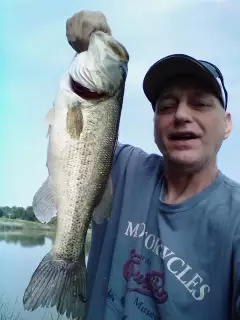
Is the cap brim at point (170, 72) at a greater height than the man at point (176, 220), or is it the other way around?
the cap brim at point (170, 72)

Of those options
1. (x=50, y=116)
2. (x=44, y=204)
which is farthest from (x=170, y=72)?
(x=44, y=204)

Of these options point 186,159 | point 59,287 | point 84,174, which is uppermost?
point 186,159

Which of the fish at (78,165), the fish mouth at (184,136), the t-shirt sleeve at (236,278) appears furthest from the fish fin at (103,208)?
the t-shirt sleeve at (236,278)

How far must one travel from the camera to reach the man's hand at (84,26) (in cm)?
180

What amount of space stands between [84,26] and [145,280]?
3.60 feet

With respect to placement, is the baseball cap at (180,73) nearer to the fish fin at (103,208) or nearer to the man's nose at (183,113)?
the man's nose at (183,113)

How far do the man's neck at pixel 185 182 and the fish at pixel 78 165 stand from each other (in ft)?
0.92

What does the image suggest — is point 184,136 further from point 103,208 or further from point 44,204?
point 44,204

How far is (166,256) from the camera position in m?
1.72

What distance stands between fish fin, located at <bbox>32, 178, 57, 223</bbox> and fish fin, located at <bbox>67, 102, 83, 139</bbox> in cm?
23

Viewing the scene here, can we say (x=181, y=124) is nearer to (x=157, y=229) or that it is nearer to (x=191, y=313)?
(x=157, y=229)

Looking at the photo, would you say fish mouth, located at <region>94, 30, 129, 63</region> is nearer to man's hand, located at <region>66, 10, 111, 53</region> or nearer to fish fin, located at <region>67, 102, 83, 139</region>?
man's hand, located at <region>66, 10, 111, 53</region>

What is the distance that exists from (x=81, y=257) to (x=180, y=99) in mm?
802

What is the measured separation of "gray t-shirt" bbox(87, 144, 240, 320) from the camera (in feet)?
5.28
